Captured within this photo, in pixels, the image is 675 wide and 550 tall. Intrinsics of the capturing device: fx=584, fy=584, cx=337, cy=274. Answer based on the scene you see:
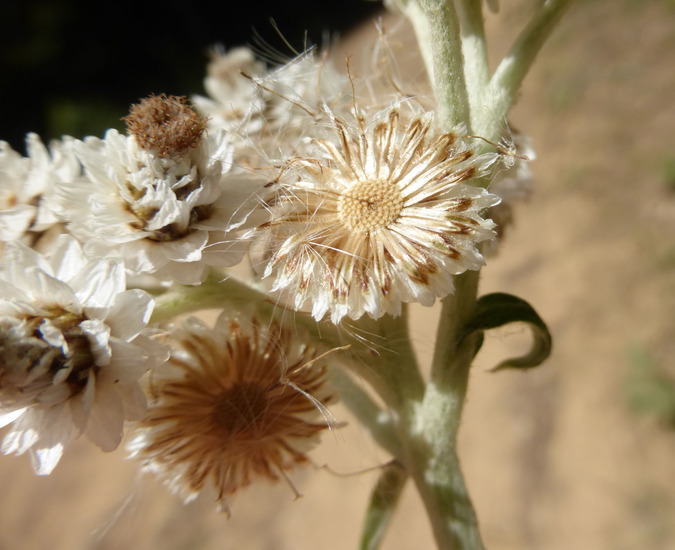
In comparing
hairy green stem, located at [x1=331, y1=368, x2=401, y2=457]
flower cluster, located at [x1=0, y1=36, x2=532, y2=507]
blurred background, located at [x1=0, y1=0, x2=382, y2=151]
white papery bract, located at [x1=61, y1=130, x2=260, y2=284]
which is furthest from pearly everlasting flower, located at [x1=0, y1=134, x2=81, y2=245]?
blurred background, located at [x1=0, y1=0, x2=382, y2=151]

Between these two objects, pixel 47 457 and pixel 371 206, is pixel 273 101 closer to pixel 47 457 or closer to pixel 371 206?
pixel 371 206

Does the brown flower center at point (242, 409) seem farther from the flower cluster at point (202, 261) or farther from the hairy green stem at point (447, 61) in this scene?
the hairy green stem at point (447, 61)

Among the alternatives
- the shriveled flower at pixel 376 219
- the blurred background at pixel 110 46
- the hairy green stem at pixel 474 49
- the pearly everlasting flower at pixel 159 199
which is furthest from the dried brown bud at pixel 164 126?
the blurred background at pixel 110 46

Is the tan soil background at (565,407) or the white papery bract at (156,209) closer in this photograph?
the white papery bract at (156,209)

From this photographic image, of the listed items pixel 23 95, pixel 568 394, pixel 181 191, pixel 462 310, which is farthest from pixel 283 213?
pixel 23 95

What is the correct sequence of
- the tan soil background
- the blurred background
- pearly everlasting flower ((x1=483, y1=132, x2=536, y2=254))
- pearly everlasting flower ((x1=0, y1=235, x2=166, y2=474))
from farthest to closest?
the blurred background → the tan soil background → pearly everlasting flower ((x1=483, y1=132, x2=536, y2=254)) → pearly everlasting flower ((x1=0, y1=235, x2=166, y2=474))

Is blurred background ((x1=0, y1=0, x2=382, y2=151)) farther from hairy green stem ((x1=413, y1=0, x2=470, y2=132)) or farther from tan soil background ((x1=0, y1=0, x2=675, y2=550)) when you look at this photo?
hairy green stem ((x1=413, y1=0, x2=470, y2=132))

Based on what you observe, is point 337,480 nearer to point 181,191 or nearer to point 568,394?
point 568,394
